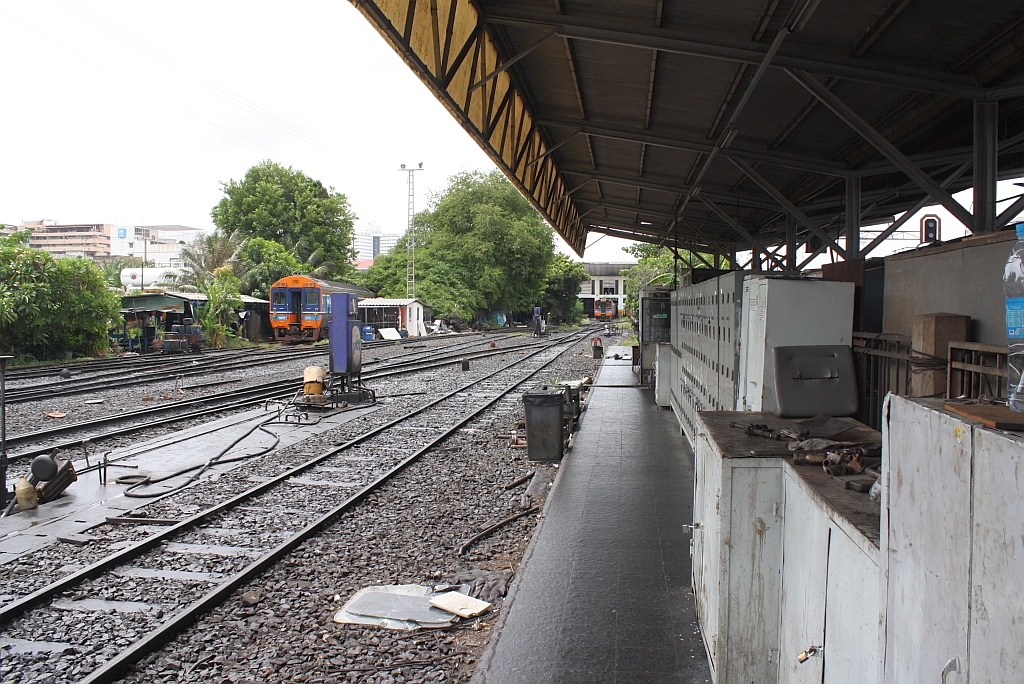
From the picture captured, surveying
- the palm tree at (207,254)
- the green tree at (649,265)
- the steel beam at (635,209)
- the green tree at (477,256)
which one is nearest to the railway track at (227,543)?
the steel beam at (635,209)

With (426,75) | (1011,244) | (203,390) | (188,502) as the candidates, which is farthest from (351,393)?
(1011,244)

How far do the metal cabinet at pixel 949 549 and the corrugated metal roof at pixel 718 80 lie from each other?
4314mm

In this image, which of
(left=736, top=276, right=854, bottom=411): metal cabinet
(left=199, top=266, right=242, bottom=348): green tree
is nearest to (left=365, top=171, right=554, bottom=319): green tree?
(left=199, top=266, right=242, bottom=348): green tree

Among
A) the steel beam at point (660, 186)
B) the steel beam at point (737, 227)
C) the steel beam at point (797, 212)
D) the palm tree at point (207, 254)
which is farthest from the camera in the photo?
the palm tree at point (207, 254)

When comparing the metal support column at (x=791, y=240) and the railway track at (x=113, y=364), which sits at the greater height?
the metal support column at (x=791, y=240)

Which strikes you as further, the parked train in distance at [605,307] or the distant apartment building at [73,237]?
the distant apartment building at [73,237]

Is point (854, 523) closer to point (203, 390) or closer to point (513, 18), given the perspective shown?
point (513, 18)

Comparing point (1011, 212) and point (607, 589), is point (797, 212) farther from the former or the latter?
point (607, 589)

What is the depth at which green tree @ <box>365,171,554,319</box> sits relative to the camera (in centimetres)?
5450

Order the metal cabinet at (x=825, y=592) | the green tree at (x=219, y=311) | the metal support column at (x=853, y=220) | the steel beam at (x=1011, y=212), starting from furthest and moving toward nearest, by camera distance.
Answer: the green tree at (x=219, y=311) < the metal support column at (x=853, y=220) < the steel beam at (x=1011, y=212) < the metal cabinet at (x=825, y=592)

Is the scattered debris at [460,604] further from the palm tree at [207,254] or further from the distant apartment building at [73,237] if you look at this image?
the distant apartment building at [73,237]

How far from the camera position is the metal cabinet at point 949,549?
1.36m

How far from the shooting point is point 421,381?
67.7 feet

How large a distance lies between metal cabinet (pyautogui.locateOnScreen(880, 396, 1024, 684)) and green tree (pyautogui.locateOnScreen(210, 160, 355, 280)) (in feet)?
190
